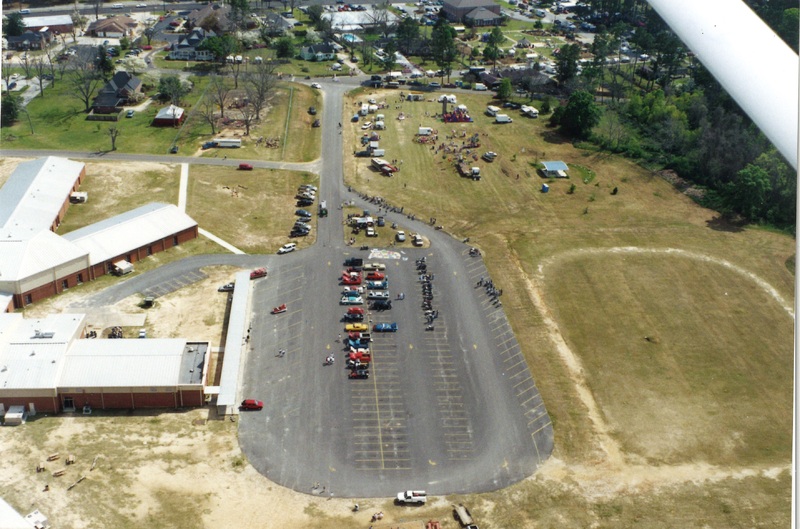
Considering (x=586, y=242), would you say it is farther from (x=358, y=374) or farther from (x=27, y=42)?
(x=27, y=42)

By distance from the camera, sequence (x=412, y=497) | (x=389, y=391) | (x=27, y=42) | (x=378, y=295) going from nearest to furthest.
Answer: (x=412, y=497), (x=389, y=391), (x=378, y=295), (x=27, y=42)

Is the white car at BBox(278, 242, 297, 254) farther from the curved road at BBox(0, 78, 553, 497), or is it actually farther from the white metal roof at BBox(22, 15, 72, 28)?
the white metal roof at BBox(22, 15, 72, 28)

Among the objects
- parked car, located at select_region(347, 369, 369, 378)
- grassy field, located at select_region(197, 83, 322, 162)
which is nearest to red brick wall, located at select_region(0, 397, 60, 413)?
parked car, located at select_region(347, 369, 369, 378)

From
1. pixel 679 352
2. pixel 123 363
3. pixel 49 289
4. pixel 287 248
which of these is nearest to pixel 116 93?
pixel 287 248

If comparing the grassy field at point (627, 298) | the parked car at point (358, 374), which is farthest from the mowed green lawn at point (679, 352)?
the parked car at point (358, 374)

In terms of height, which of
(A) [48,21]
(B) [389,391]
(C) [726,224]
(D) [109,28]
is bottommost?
(B) [389,391]
